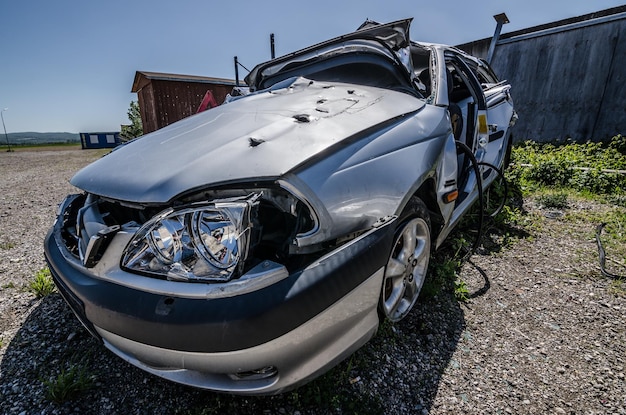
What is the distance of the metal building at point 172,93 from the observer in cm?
1196

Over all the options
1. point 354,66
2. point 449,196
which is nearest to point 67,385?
point 449,196

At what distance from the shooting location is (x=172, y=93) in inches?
481

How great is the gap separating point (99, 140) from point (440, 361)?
3196 centimetres

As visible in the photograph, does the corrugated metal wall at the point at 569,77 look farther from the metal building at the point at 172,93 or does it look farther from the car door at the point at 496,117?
the metal building at the point at 172,93

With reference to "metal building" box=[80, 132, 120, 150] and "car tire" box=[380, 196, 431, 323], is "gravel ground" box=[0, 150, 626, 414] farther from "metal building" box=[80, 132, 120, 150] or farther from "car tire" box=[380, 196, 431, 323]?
"metal building" box=[80, 132, 120, 150]

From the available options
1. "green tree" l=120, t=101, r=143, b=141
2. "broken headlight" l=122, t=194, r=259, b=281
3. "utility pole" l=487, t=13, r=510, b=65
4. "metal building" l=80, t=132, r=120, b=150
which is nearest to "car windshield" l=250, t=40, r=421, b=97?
"broken headlight" l=122, t=194, r=259, b=281

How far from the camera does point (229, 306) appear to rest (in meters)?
1.02

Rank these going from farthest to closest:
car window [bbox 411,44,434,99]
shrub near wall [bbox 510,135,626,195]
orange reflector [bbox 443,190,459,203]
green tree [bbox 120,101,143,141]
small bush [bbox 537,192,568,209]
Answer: green tree [bbox 120,101,143,141]
shrub near wall [bbox 510,135,626,195]
small bush [bbox 537,192,568,209]
car window [bbox 411,44,434,99]
orange reflector [bbox 443,190,459,203]

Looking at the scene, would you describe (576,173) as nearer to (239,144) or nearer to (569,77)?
(569,77)

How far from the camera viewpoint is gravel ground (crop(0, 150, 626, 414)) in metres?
1.41

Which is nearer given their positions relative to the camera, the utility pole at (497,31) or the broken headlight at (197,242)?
the broken headlight at (197,242)

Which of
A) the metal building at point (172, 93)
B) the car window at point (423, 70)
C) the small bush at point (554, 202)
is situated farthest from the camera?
the metal building at point (172, 93)

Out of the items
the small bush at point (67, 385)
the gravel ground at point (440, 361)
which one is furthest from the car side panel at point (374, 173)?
the small bush at point (67, 385)

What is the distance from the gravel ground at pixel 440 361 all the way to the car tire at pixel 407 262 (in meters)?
0.15
